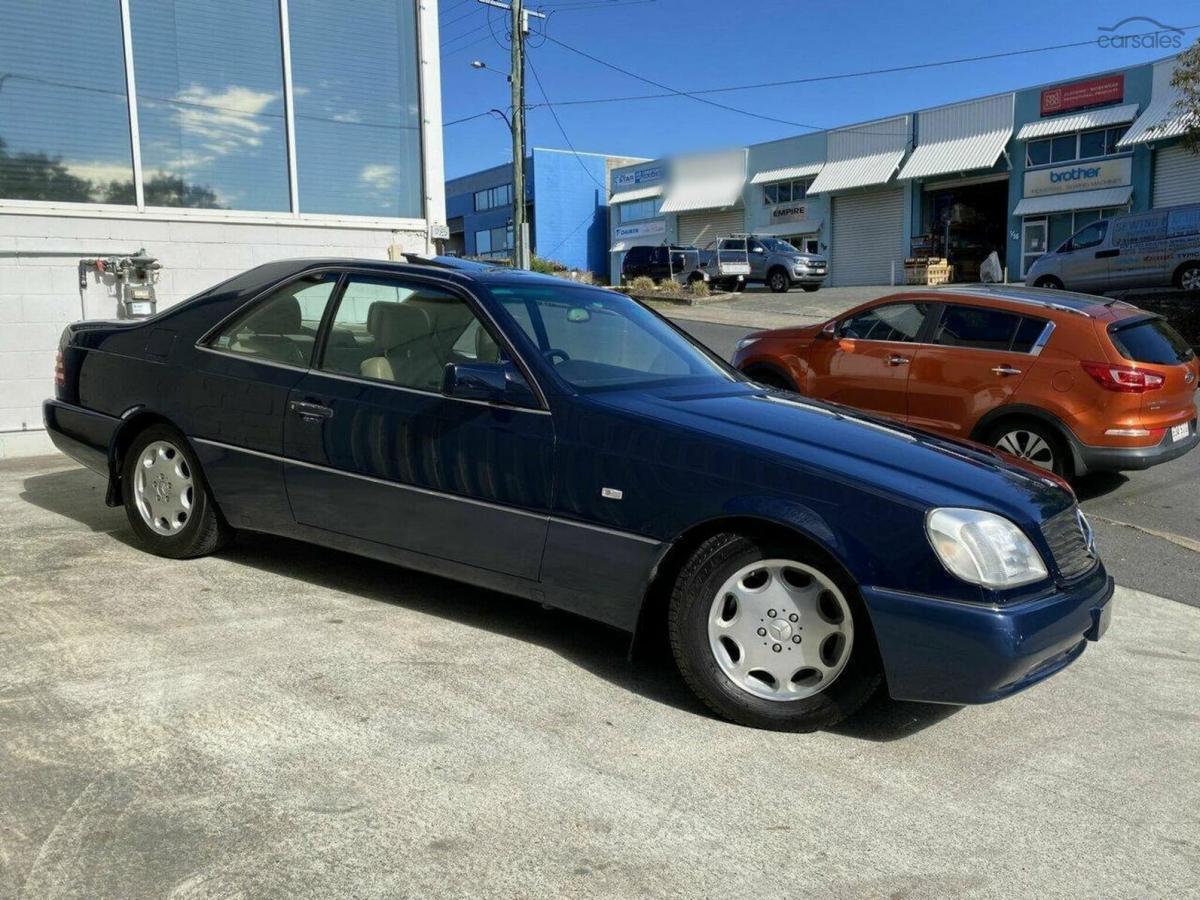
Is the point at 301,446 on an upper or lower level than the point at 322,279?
lower

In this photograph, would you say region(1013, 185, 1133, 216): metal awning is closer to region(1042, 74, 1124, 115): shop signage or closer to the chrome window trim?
region(1042, 74, 1124, 115): shop signage

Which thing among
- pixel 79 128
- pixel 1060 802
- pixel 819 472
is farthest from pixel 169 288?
pixel 1060 802

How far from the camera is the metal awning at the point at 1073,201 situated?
103 ft

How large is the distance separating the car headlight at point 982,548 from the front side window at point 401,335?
6.22ft

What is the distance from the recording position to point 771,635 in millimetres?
3393

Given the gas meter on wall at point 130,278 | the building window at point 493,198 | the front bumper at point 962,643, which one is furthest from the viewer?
the building window at point 493,198

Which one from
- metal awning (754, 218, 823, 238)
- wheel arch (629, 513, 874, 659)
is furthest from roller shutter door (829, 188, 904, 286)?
wheel arch (629, 513, 874, 659)

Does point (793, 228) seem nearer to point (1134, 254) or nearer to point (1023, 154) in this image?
point (1023, 154)

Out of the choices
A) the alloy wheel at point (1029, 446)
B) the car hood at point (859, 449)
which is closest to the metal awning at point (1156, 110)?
the alloy wheel at point (1029, 446)

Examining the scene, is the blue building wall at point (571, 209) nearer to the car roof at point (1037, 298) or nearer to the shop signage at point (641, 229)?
the shop signage at point (641, 229)

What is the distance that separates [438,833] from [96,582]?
2.82 metres

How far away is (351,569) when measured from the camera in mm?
5051

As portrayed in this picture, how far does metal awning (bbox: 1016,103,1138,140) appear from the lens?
3081 centimetres

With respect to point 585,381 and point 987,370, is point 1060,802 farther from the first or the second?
point 987,370
